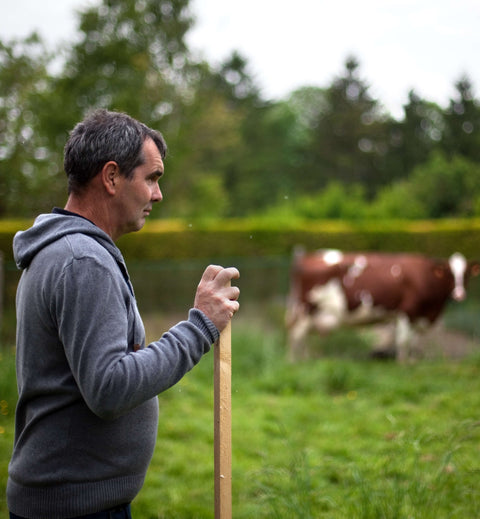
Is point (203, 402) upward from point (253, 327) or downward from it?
downward

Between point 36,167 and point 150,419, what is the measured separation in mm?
9448

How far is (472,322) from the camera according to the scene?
9.30 meters

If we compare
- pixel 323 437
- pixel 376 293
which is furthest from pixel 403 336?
pixel 323 437

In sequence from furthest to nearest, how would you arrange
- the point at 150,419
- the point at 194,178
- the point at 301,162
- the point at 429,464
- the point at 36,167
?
the point at 301,162
the point at 194,178
the point at 36,167
the point at 429,464
the point at 150,419

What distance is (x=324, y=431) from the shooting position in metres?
5.04

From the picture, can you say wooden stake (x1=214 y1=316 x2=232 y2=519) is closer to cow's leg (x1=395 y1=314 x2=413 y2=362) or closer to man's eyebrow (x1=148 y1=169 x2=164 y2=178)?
man's eyebrow (x1=148 y1=169 x2=164 y2=178)

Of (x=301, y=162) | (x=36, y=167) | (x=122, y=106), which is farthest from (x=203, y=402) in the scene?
(x=301, y=162)

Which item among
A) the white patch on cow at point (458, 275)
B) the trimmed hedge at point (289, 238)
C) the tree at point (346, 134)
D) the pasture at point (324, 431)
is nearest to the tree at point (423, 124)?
the trimmed hedge at point (289, 238)

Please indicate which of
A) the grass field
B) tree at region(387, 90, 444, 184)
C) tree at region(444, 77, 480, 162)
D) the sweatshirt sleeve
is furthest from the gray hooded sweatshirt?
tree at region(444, 77, 480, 162)

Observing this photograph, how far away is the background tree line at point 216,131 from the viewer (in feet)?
31.3

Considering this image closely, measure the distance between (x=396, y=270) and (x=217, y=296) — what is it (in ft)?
24.0

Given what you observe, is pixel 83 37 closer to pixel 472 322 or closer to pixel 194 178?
pixel 194 178

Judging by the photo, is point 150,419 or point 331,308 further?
point 331,308

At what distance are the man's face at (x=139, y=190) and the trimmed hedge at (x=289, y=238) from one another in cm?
1033
